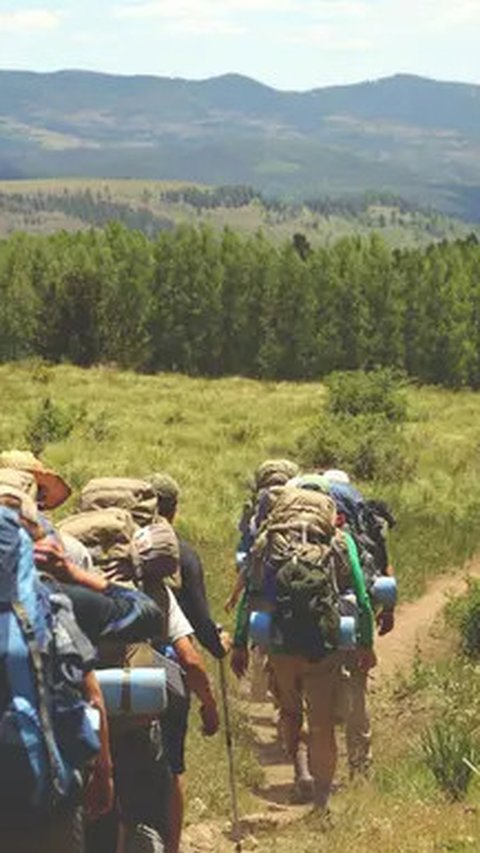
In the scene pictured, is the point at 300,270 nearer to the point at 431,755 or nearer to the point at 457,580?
the point at 457,580

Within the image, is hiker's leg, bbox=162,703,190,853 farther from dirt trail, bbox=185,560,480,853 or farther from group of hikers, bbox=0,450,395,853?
dirt trail, bbox=185,560,480,853

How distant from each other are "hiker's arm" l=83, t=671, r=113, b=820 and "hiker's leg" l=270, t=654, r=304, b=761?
106 inches

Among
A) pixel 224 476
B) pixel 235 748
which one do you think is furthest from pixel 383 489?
pixel 235 748

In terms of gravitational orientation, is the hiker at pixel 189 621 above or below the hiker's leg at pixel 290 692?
above

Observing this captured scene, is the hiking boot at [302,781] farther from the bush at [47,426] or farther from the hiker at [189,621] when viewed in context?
the bush at [47,426]

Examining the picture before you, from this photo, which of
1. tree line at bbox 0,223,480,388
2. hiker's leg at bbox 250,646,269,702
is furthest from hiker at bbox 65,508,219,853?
tree line at bbox 0,223,480,388

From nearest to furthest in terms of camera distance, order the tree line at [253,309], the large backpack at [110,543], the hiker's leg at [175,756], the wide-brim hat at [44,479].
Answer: the large backpack at [110,543]
the hiker's leg at [175,756]
the wide-brim hat at [44,479]
the tree line at [253,309]

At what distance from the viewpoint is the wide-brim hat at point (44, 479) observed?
5.67m

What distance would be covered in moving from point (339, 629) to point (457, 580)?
9728 millimetres

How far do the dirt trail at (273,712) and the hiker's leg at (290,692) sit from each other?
50 cm

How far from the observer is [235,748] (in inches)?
361

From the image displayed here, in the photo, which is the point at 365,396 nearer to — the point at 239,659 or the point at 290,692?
the point at 239,659

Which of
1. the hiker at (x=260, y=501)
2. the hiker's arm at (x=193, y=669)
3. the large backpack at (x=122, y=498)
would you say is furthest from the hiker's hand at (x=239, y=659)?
the large backpack at (x=122, y=498)

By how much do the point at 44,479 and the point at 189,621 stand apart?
4.61ft
